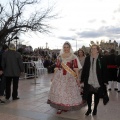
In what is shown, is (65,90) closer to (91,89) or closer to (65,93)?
(65,93)

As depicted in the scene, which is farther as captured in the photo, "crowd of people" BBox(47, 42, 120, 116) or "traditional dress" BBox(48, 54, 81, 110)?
"traditional dress" BBox(48, 54, 81, 110)

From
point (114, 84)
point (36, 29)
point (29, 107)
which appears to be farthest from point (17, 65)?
point (36, 29)

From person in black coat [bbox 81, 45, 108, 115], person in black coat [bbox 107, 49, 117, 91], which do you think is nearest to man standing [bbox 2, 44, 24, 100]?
person in black coat [bbox 81, 45, 108, 115]

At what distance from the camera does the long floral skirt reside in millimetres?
5914

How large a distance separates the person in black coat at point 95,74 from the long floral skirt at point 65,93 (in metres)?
0.27

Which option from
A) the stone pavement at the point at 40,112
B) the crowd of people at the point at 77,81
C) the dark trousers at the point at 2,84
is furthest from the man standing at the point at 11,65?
the crowd of people at the point at 77,81

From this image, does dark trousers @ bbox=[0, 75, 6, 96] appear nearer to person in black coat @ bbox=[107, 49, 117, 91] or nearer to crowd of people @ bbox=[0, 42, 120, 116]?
crowd of people @ bbox=[0, 42, 120, 116]

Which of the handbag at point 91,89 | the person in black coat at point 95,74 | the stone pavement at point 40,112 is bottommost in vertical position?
the stone pavement at point 40,112

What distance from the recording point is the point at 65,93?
5945 mm

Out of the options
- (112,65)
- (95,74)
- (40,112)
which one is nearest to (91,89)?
(95,74)

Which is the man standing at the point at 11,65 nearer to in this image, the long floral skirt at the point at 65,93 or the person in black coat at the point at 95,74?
the long floral skirt at the point at 65,93

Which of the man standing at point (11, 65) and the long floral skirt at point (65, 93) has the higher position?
the man standing at point (11, 65)

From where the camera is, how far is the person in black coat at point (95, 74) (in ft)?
18.9

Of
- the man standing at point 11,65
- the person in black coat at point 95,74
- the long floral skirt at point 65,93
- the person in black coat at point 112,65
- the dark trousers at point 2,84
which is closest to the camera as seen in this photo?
the person in black coat at point 95,74
